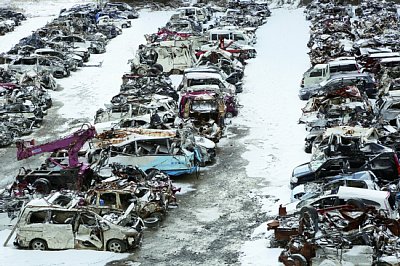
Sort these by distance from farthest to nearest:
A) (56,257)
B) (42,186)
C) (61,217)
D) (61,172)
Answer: (61,172)
(42,186)
(61,217)
(56,257)

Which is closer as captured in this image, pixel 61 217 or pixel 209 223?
pixel 61 217

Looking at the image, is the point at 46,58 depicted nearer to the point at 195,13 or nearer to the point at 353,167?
→ the point at 195,13

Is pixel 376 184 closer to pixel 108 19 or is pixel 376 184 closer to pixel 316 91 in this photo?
pixel 316 91

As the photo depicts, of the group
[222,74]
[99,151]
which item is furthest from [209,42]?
[99,151]

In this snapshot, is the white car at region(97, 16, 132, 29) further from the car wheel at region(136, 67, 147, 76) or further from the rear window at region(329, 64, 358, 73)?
the rear window at region(329, 64, 358, 73)

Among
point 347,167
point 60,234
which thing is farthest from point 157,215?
point 347,167

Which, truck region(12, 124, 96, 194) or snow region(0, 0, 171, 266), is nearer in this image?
snow region(0, 0, 171, 266)

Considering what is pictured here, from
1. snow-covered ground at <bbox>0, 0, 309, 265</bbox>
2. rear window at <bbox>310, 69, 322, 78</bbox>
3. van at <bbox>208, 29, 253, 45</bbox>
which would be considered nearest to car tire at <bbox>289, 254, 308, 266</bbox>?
snow-covered ground at <bbox>0, 0, 309, 265</bbox>

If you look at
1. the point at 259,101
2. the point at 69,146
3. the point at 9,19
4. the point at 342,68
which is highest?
the point at 69,146
